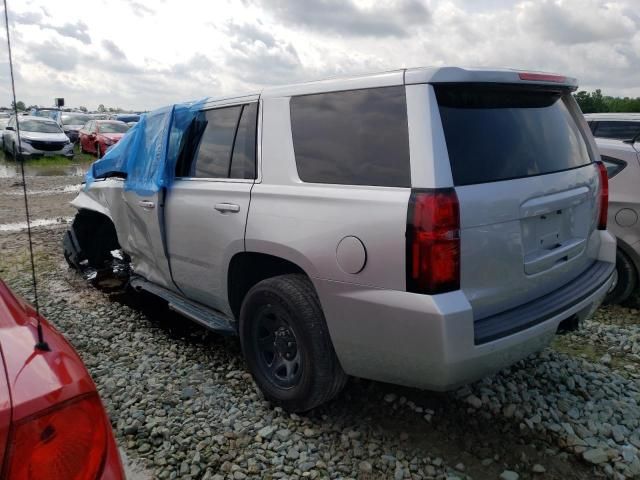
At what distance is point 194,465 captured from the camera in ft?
8.66

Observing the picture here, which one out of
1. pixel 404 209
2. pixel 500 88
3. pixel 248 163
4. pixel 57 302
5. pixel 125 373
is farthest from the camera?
pixel 57 302

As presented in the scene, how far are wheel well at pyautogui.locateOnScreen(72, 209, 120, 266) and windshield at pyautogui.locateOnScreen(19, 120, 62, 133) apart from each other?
1542 cm

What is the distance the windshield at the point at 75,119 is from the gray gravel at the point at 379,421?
81.1 feet

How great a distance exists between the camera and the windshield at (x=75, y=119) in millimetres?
25422

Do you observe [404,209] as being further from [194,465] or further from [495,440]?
[194,465]

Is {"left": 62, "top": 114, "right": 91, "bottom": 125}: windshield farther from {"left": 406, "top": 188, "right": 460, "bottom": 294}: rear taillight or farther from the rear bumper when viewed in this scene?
{"left": 406, "top": 188, "right": 460, "bottom": 294}: rear taillight

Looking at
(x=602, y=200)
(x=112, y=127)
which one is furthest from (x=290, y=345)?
(x=112, y=127)

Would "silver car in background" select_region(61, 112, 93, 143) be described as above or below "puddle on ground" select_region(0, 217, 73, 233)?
above

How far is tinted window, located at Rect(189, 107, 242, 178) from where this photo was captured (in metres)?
3.43

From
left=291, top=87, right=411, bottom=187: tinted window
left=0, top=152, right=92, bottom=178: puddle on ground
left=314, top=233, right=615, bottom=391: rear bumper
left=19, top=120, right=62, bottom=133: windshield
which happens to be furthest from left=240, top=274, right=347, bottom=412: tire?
left=19, top=120, right=62, bottom=133: windshield

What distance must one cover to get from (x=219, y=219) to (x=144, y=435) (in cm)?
136

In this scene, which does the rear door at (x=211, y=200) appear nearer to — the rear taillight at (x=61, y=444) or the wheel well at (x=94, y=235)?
the rear taillight at (x=61, y=444)

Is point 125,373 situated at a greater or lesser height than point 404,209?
lesser

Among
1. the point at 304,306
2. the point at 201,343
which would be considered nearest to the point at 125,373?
the point at 201,343
